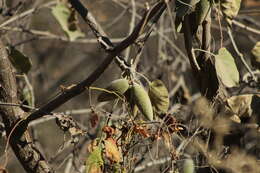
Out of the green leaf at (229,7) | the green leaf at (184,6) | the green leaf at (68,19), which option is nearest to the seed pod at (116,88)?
the green leaf at (184,6)

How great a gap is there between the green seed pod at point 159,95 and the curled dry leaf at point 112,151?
177 millimetres

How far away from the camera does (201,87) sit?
1.83 metres

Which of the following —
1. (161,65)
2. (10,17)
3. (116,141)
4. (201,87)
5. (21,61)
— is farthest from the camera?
(161,65)

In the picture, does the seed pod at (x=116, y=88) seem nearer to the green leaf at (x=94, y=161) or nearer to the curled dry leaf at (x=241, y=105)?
the green leaf at (x=94, y=161)


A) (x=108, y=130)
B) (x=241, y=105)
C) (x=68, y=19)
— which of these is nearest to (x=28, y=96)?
A: (x=68, y=19)

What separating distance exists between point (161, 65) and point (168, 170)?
4.37 ft

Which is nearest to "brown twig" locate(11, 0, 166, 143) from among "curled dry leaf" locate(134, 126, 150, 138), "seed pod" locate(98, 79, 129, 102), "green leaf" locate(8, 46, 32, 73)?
"seed pod" locate(98, 79, 129, 102)

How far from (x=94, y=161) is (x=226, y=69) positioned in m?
0.48

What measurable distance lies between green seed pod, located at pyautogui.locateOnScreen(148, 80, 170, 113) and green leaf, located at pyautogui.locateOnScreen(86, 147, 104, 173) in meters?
0.22

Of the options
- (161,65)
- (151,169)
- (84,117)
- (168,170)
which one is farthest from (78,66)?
(168,170)

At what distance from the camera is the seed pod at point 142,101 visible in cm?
150

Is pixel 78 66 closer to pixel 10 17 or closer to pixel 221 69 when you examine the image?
pixel 10 17

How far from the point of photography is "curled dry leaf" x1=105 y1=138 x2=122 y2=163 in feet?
4.94

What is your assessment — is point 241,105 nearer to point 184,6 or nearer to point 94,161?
point 184,6
